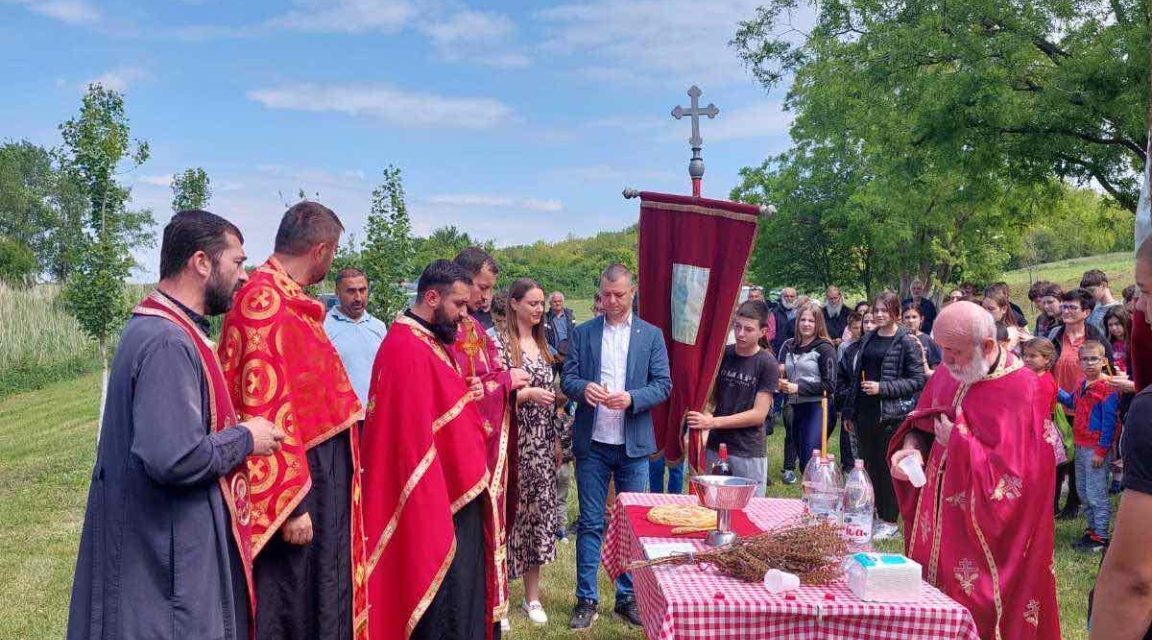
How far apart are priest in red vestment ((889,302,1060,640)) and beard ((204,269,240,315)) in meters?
2.85

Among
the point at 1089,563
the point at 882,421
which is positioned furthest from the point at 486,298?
the point at 1089,563

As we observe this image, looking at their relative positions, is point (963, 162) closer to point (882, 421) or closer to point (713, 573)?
point (882, 421)

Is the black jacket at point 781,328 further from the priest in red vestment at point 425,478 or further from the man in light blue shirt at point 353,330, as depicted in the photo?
the priest in red vestment at point 425,478

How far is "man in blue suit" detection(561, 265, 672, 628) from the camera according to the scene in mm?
5402

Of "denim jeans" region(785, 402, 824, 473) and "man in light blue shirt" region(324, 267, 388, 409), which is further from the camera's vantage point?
"denim jeans" region(785, 402, 824, 473)

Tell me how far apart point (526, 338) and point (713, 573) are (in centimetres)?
263

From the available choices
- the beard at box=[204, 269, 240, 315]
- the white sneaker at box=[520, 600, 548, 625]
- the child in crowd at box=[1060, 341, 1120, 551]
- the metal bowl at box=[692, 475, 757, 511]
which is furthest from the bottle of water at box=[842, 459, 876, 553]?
the child in crowd at box=[1060, 341, 1120, 551]

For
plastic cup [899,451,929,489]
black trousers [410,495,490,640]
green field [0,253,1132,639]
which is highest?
plastic cup [899,451,929,489]

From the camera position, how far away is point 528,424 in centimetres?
560

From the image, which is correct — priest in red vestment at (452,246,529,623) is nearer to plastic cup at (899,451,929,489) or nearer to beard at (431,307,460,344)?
beard at (431,307,460,344)

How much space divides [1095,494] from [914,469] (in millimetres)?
4087

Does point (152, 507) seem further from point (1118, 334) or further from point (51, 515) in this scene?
point (1118, 334)

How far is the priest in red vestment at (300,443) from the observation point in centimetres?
346

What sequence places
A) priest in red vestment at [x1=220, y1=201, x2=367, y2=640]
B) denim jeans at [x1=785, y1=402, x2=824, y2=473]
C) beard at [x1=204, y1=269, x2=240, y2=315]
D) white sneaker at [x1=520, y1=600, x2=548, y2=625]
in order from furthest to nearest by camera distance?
Answer: denim jeans at [x1=785, y1=402, x2=824, y2=473] < white sneaker at [x1=520, y1=600, x2=548, y2=625] < priest in red vestment at [x1=220, y1=201, x2=367, y2=640] < beard at [x1=204, y1=269, x2=240, y2=315]
